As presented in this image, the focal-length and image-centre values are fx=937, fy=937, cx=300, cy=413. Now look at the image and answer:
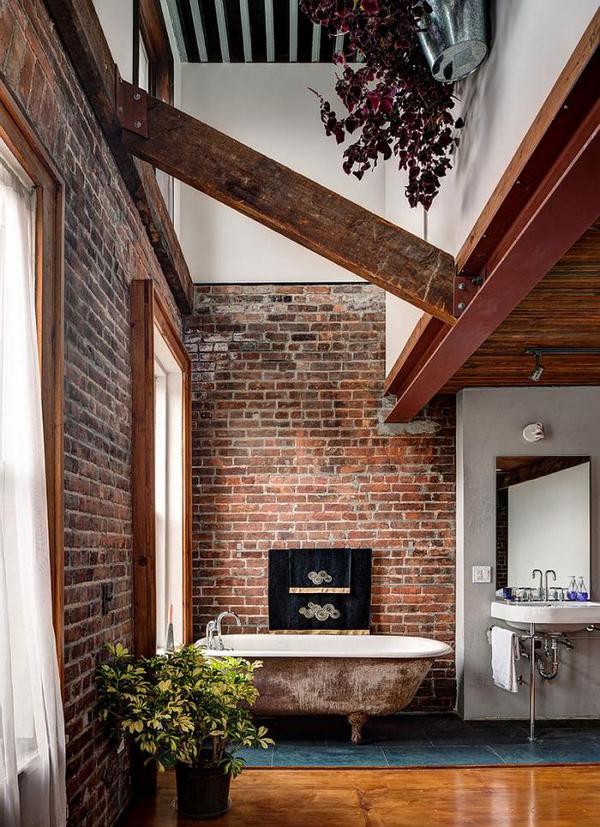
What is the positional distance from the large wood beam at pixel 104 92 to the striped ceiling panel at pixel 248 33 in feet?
5.92

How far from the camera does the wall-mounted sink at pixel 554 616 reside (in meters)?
5.82

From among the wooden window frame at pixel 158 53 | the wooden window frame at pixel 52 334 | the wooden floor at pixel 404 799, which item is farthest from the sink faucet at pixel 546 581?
the wooden window frame at pixel 52 334

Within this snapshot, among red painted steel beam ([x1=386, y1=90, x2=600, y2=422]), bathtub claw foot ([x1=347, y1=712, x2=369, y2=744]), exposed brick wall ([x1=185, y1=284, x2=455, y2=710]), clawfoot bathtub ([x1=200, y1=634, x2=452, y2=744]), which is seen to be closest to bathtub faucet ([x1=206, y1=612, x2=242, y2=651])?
clawfoot bathtub ([x1=200, y1=634, x2=452, y2=744])

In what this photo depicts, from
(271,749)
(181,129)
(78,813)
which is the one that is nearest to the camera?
(78,813)

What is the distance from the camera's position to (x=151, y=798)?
171 inches

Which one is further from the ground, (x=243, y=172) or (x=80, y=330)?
(x=243, y=172)

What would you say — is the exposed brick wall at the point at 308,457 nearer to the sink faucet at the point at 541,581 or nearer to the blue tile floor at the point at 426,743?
the sink faucet at the point at 541,581

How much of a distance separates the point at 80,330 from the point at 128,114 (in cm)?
100

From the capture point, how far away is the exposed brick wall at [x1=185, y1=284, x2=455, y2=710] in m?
6.88

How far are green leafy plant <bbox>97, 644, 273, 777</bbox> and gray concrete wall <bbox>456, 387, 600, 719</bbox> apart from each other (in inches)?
103

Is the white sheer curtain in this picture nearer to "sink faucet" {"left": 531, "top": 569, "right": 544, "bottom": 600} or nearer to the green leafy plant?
the green leafy plant

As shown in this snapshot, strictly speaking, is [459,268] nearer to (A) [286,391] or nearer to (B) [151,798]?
(B) [151,798]

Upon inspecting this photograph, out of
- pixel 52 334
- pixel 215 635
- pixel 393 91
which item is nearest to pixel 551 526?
pixel 215 635

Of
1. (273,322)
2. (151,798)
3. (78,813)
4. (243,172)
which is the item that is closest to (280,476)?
(273,322)
